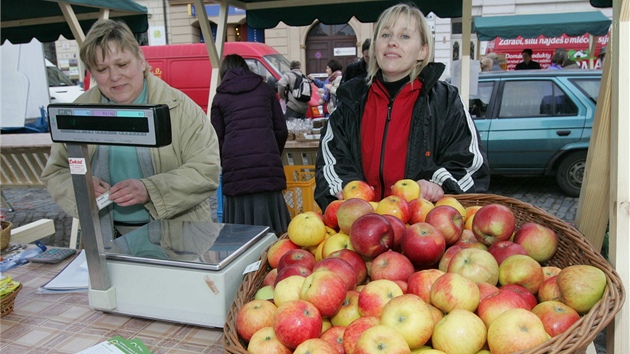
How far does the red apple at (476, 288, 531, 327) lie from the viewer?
1.21 metres

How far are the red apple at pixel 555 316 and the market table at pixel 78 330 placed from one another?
902mm

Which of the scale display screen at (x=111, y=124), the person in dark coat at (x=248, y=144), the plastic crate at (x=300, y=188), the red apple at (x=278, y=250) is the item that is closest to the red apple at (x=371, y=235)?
the red apple at (x=278, y=250)

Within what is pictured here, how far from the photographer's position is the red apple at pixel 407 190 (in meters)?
1.91

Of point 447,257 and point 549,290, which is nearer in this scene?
point 549,290

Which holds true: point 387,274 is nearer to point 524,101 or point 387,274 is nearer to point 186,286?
point 186,286

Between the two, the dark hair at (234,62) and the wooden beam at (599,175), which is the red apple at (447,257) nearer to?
the wooden beam at (599,175)

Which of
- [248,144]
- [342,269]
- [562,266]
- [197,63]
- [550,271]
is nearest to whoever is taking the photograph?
[342,269]

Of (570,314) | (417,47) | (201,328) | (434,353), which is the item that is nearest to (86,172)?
(201,328)

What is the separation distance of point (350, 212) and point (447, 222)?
1.05ft

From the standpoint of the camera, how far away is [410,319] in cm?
117

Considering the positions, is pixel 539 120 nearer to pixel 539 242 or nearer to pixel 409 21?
pixel 409 21

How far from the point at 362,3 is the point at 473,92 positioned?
1532mm

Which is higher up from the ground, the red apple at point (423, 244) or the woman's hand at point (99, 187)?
the woman's hand at point (99, 187)

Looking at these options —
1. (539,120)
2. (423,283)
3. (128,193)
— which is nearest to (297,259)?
(423,283)
